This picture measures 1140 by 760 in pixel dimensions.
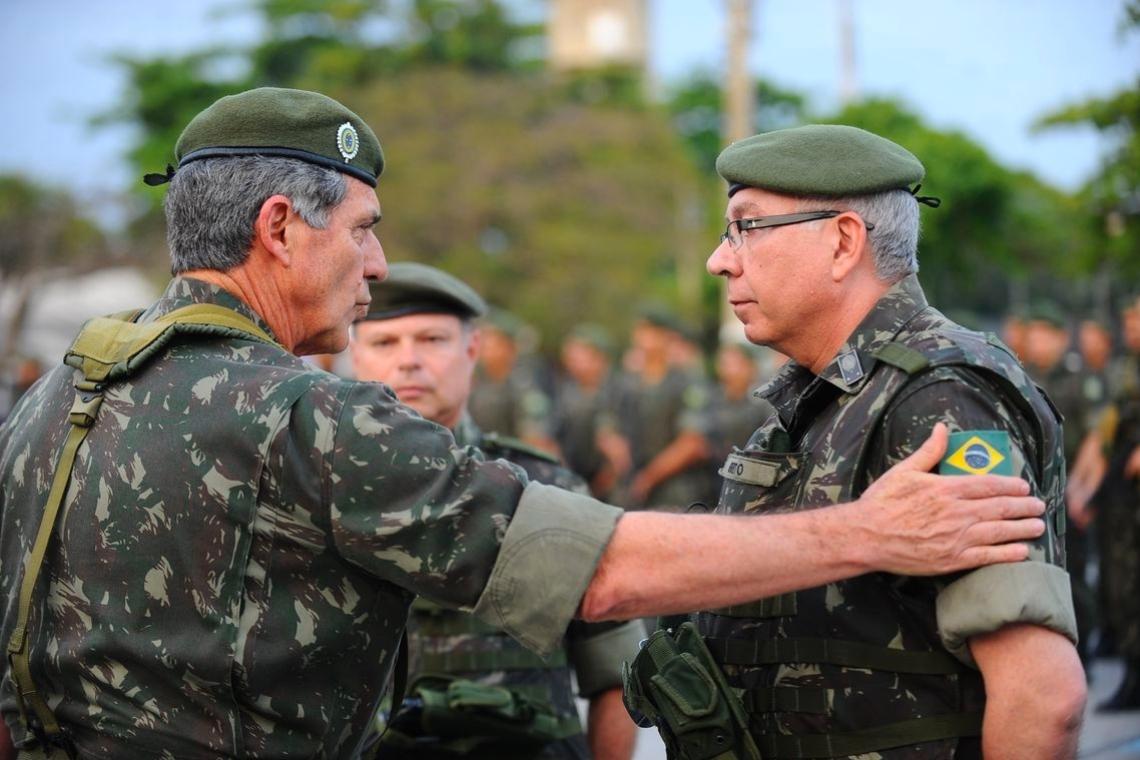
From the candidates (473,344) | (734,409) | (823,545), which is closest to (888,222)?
(823,545)

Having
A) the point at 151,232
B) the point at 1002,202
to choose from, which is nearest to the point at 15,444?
the point at 1002,202

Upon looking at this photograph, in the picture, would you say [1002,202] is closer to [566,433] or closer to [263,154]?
[566,433]

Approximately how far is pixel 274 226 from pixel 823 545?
48.1 inches

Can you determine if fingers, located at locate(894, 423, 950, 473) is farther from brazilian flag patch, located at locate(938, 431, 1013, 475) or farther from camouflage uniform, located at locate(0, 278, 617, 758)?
camouflage uniform, located at locate(0, 278, 617, 758)

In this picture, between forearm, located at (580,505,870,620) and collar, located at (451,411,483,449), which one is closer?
forearm, located at (580,505,870,620)

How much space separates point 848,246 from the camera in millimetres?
2803

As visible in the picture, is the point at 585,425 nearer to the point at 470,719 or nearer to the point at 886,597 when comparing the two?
the point at 470,719

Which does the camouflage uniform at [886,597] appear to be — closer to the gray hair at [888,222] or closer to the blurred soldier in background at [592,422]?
the gray hair at [888,222]

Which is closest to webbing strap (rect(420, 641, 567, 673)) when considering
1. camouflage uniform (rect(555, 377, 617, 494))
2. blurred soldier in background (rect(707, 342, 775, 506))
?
blurred soldier in background (rect(707, 342, 775, 506))

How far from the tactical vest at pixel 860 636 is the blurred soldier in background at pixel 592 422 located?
10406 millimetres

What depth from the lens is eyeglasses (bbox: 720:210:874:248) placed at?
9.16ft

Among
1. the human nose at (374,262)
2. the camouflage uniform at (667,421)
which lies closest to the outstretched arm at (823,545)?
the human nose at (374,262)

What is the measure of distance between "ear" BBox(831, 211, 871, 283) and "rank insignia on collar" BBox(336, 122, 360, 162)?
102 cm

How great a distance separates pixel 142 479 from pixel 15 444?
45cm
